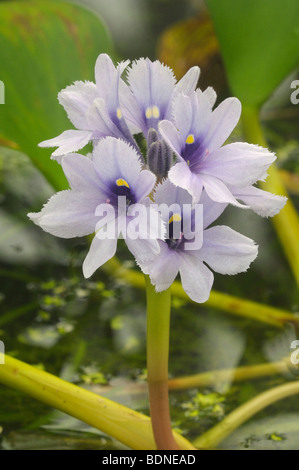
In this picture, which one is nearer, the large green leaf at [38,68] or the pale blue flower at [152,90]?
the pale blue flower at [152,90]

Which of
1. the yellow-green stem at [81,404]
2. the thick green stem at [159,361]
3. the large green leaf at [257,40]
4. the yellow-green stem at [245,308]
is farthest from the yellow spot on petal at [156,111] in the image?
the large green leaf at [257,40]

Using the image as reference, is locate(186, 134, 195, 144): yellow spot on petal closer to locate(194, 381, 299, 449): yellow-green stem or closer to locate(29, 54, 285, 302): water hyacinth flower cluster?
locate(29, 54, 285, 302): water hyacinth flower cluster

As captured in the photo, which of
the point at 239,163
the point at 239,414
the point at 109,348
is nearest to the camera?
the point at 239,163

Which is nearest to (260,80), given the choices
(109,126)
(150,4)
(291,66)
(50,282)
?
(291,66)

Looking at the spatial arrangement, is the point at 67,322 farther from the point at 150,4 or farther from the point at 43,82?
the point at 150,4

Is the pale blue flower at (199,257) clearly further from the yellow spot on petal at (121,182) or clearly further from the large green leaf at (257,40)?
the large green leaf at (257,40)

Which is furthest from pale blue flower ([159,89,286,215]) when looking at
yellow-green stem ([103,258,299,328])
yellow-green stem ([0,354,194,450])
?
yellow-green stem ([103,258,299,328])
